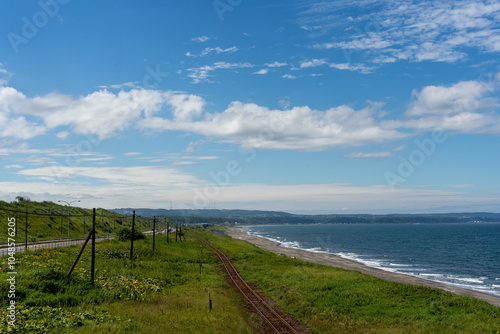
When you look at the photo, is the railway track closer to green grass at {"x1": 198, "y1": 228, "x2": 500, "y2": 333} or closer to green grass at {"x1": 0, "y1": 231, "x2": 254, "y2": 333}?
green grass at {"x1": 0, "y1": 231, "x2": 254, "y2": 333}

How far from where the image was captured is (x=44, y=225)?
81000 mm

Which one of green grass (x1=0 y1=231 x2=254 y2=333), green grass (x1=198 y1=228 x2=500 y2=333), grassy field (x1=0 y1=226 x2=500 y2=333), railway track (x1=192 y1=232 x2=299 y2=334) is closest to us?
green grass (x1=0 y1=231 x2=254 y2=333)

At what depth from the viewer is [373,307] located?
3097cm

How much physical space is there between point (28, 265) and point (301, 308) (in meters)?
25.7

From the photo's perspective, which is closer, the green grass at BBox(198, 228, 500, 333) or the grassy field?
the grassy field

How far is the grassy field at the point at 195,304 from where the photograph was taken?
2250 centimetres

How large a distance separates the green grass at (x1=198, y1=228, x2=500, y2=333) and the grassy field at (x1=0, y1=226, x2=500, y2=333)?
75 millimetres

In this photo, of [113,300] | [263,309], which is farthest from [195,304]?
[113,300]

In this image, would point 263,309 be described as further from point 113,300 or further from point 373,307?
point 113,300

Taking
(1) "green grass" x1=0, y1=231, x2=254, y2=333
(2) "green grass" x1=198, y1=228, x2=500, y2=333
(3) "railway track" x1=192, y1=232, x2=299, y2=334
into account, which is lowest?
(3) "railway track" x1=192, y1=232, x2=299, y2=334

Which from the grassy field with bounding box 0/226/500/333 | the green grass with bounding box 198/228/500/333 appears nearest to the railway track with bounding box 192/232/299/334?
the grassy field with bounding box 0/226/500/333

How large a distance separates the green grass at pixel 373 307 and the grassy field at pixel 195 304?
75mm

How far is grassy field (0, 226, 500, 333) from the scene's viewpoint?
22.5 metres

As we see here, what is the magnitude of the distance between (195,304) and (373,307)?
51.6 ft
